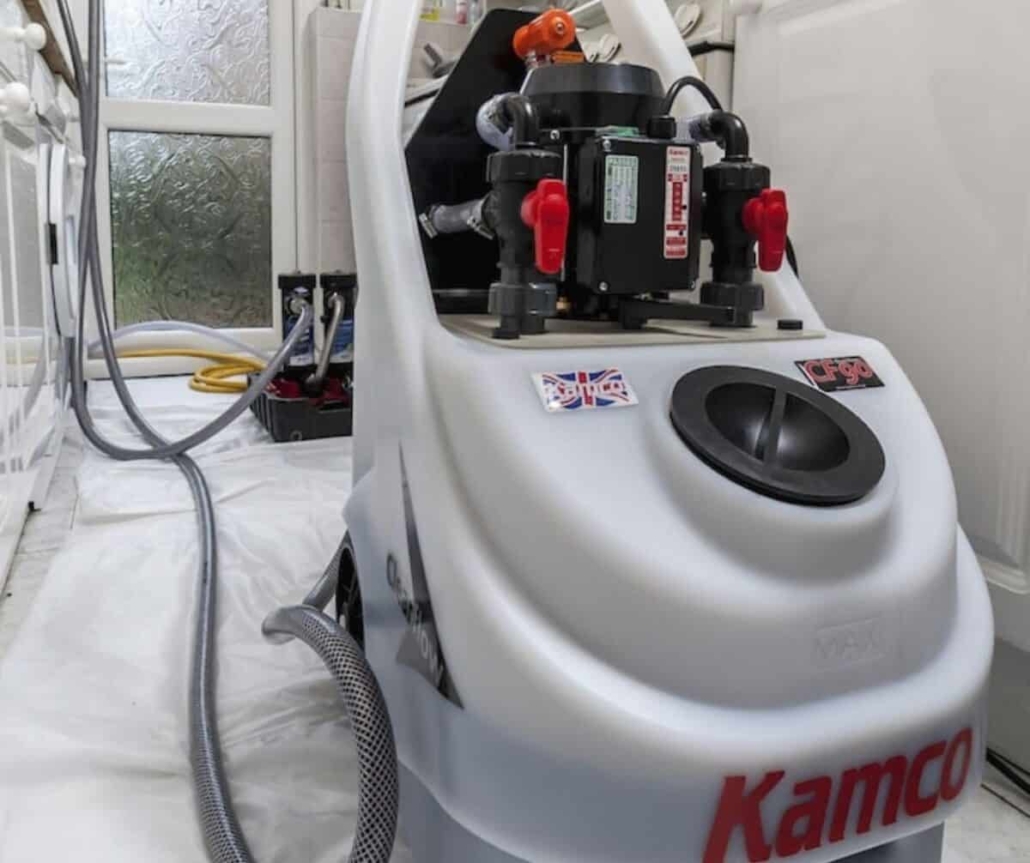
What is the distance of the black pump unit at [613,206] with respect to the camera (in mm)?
642

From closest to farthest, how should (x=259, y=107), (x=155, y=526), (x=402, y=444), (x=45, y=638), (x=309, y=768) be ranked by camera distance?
1. (x=402, y=444)
2. (x=309, y=768)
3. (x=45, y=638)
4. (x=155, y=526)
5. (x=259, y=107)

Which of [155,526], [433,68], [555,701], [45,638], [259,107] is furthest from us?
[259,107]

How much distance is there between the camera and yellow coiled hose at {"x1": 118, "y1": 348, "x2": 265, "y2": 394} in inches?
95.8

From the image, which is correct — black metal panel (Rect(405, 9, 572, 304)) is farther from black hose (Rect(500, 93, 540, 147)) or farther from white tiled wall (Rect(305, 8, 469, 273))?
white tiled wall (Rect(305, 8, 469, 273))

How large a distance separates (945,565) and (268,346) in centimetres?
260

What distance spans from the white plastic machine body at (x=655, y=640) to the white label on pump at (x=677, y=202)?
0.34 ft

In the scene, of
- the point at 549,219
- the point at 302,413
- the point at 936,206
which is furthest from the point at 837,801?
the point at 302,413

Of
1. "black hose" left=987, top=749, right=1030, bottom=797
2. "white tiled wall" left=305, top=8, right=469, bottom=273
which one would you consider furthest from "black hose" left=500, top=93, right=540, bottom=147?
"white tiled wall" left=305, top=8, right=469, bottom=273

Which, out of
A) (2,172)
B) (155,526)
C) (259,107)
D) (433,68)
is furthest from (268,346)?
(2,172)

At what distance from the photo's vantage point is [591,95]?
2.33ft

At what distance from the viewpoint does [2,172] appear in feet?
3.74

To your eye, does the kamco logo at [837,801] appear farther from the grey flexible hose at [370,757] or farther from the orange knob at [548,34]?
the orange knob at [548,34]

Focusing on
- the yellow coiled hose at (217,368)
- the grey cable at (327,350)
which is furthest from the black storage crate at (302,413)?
the yellow coiled hose at (217,368)

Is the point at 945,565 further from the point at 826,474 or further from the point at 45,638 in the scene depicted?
the point at 45,638
